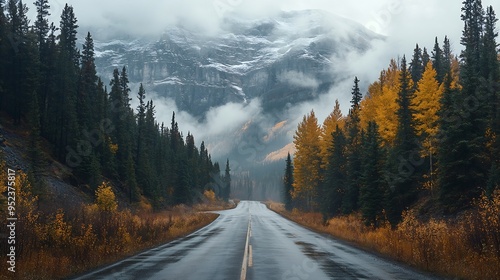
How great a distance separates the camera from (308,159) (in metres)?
67.1

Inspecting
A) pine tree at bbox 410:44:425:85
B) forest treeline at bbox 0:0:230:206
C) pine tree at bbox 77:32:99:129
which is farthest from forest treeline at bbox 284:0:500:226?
pine tree at bbox 77:32:99:129

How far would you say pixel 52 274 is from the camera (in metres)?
12.0

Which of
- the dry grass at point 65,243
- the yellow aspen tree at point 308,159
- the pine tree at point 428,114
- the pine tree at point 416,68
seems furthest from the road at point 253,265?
the pine tree at point 416,68

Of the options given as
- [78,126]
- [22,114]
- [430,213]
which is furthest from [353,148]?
[22,114]

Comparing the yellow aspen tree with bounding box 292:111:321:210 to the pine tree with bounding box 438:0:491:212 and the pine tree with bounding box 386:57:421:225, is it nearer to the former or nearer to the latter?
the pine tree with bounding box 386:57:421:225

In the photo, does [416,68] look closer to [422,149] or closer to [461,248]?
[422,149]

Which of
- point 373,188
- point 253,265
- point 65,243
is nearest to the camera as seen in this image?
point 253,265

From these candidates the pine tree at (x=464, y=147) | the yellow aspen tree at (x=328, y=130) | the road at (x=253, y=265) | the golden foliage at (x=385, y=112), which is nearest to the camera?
the road at (x=253, y=265)

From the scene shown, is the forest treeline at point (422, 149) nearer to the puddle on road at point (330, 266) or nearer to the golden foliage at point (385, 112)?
the golden foliage at point (385, 112)

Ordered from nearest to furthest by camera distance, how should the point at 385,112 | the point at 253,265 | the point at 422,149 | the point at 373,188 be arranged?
the point at 253,265
the point at 373,188
the point at 422,149
the point at 385,112

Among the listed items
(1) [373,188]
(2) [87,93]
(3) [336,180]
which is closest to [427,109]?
(1) [373,188]

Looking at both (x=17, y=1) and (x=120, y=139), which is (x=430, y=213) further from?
(x=17, y=1)

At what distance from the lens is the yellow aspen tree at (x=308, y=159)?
2527 inches

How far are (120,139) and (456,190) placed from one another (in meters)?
56.6
